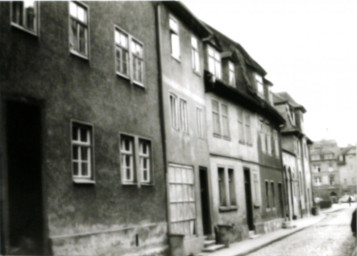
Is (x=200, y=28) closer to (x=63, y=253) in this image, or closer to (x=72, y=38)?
(x=72, y=38)

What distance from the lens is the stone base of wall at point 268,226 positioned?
2653cm

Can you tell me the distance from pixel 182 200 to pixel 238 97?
9.41 m

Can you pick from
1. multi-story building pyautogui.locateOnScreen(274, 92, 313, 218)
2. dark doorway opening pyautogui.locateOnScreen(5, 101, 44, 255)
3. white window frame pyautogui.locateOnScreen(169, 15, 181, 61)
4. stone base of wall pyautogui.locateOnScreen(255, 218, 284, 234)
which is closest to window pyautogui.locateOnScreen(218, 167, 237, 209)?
stone base of wall pyautogui.locateOnScreen(255, 218, 284, 234)

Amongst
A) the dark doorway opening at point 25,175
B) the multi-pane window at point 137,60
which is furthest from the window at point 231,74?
the dark doorway opening at point 25,175

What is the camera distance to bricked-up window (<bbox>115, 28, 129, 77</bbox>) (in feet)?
47.1

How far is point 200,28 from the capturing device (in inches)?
837

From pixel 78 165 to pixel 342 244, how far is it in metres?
11.3

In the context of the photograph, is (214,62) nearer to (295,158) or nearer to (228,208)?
(228,208)

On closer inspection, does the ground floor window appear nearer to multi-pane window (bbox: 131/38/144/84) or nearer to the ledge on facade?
multi-pane window (bbox: 131/38/144/84)

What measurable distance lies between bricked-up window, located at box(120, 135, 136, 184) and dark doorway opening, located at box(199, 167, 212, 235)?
6.23m

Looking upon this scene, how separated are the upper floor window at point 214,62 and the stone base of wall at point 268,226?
7931mm

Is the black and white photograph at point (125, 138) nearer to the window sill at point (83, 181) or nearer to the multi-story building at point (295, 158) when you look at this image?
the window sill at point (83, 181)

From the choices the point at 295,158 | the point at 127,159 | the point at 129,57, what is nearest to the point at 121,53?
the point at 129,57

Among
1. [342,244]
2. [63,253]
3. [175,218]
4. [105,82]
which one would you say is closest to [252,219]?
[342,244]
